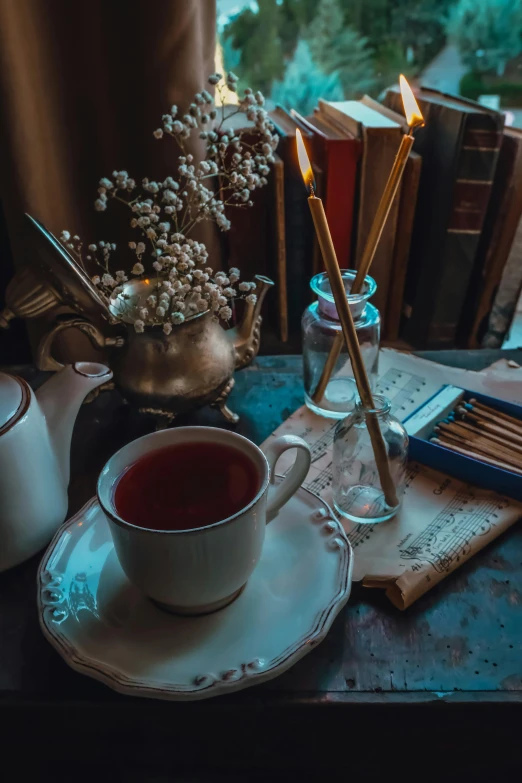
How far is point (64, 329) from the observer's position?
2.03ft

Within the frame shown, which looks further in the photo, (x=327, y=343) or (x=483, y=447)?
(x=327, y=343)

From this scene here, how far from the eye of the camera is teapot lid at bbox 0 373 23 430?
494 millimetres

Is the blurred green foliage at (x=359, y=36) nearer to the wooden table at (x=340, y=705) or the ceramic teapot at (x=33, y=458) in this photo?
the ceramic teapot at (x=33, y=458)

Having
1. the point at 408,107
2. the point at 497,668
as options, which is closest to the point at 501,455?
the point at 497,668

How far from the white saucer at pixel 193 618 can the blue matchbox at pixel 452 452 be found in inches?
Result: 5.5

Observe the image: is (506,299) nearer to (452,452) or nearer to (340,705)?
(452,452)

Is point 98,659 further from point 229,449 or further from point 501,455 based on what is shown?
point 501,455

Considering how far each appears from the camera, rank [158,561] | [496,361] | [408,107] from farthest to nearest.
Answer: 1. [496,361]
2. [408,107]
3. [158,561]

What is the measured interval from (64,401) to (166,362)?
11cm

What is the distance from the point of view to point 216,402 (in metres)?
0.70

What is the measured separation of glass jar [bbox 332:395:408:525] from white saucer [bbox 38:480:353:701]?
0.06 meters

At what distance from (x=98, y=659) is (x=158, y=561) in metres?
0.08

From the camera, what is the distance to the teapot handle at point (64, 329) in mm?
616

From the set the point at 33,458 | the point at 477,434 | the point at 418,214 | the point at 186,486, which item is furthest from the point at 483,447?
the point at 418,214
